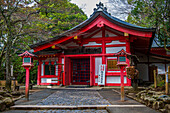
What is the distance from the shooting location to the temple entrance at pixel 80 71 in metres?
13.8

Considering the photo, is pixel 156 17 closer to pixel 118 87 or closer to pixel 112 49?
pixel 112 49

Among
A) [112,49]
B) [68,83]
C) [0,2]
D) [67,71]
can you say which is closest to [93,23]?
[112,49]

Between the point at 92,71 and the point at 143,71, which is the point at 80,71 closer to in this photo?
the point at 92,71

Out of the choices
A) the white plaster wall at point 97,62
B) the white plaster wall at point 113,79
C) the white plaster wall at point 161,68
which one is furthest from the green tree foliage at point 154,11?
the white plaster wall at point 97,62

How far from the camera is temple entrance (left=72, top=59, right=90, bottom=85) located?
13.8 meters

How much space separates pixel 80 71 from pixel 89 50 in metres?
2.11

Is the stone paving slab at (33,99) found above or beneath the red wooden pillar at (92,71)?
beneath

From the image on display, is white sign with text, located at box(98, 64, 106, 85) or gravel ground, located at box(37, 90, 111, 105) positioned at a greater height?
white sign with text, located at box(98, 64, 106, 85)

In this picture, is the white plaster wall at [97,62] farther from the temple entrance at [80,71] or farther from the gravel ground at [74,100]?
the gravel ground at [74,100]

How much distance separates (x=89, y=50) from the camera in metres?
13.0

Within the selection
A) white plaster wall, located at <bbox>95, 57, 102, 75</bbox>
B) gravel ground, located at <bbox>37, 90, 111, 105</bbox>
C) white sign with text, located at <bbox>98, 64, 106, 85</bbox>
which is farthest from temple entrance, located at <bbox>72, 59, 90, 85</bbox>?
gravel ground, located at <bbox>37, 90, 111, 105</bbox>

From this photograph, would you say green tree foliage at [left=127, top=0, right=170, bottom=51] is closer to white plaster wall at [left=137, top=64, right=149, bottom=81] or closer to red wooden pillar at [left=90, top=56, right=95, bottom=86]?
white plaster wall at [left=137, top=64, right=149, bottom=81]

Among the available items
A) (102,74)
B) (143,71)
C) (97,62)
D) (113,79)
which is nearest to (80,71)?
(97,62)

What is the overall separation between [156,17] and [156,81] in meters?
7.37
